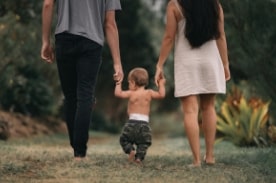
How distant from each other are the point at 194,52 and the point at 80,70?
1.07 metres

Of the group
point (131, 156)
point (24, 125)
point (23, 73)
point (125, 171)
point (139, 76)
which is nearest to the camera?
point (125, 171)

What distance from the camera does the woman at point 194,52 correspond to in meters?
5.84

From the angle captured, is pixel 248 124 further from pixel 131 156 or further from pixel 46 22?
pixel 46 22

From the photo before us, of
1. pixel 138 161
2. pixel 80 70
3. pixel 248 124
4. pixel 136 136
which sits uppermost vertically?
pixel 80 70

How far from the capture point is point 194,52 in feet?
19.2

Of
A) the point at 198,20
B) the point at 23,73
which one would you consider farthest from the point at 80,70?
the point at 23,73

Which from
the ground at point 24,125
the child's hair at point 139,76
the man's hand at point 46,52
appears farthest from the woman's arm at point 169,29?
the ground at point 24,125

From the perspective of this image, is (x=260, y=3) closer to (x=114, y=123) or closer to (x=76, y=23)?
(x=76, y=23)

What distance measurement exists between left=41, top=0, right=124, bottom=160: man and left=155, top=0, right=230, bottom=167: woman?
0.55 meters

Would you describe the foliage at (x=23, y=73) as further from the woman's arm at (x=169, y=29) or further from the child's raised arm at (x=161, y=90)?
the woman's arm at (x=169, y=29)

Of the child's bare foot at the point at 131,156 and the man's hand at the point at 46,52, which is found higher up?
the man's hand at the point at 46,52

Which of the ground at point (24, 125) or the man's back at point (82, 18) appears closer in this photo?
the man's back at point (82, 18)

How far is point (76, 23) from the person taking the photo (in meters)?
5.72

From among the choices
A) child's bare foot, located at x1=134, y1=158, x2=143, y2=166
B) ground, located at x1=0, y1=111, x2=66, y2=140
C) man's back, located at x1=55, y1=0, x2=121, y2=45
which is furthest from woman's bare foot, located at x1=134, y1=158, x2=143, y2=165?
ground, located at x1=0, y1=111, x2=66, y2=140
